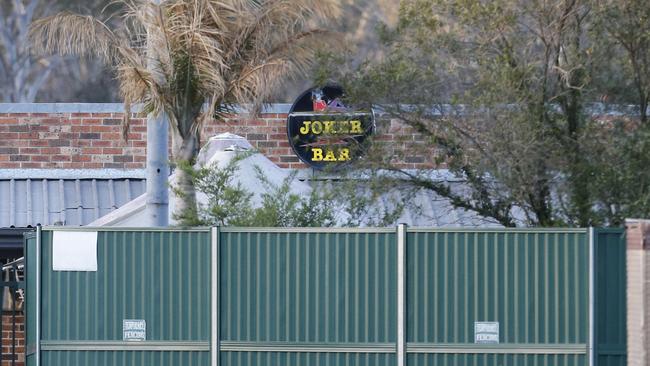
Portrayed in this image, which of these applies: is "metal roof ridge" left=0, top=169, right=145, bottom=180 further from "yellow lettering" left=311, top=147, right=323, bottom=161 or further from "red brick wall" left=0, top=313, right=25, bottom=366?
"yellow lettering" left=311, top=147, right=323, bottom=161

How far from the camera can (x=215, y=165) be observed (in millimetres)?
10062

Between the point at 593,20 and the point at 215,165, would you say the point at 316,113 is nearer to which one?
the point at 215,165

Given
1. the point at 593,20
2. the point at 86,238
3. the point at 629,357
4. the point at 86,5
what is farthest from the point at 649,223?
the point at 86,5

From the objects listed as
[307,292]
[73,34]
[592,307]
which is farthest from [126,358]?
[592,307]

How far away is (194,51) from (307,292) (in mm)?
2587

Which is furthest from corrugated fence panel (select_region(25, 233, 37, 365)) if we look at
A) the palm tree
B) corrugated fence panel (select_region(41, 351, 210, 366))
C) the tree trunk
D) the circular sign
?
the circular sign

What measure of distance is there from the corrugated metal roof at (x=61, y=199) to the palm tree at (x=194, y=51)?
3362 millimetres

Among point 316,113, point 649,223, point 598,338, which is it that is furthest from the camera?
point 316,113

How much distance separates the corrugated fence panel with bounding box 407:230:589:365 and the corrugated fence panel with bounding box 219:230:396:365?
0.86 ft

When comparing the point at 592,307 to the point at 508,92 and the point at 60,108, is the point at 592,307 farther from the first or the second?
the point at 60,108

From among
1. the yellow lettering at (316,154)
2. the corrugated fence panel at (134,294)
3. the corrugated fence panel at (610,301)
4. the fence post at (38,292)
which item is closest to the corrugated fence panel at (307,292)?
the corrugated fence panel at (134,294)

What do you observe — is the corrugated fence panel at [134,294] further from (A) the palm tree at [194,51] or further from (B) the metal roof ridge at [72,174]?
(B) the metal roof ridge at [72,174]

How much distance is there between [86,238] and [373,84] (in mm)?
2840

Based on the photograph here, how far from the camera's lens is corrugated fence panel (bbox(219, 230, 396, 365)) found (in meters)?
9.12
